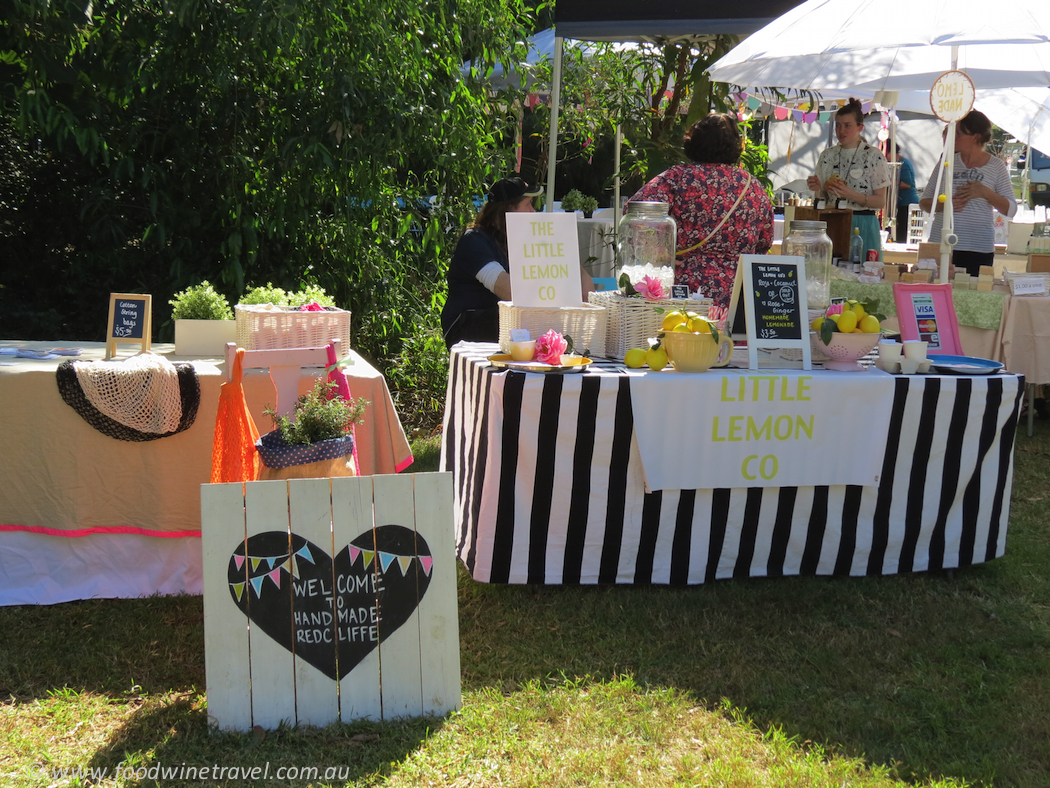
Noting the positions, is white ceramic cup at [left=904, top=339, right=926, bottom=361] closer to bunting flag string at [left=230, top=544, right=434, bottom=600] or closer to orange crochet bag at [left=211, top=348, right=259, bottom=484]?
bunting flag string at [left=230, top=544, right=434, bottom=600]

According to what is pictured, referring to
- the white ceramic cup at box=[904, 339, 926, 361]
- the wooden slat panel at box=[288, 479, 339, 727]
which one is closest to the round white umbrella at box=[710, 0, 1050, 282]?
the white ceramic cup at box=[904, 339, 926, 361]

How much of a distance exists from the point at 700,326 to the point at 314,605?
1.47 m

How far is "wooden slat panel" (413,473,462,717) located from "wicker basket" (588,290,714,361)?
1.13 metres

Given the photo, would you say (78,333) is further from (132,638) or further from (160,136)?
(132,638)

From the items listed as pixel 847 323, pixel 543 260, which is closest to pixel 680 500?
pixel 847 323

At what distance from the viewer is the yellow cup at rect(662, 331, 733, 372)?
305cm

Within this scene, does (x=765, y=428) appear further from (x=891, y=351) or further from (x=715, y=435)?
(x=891, y=351)

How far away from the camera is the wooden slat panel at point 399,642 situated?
2.34 m

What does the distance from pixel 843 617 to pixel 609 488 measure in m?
0.84

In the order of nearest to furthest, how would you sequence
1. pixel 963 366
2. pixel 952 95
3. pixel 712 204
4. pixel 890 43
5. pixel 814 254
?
pixel 963 366 → pixel 814 254 → pixel 712 204 → pixel 890 43 → pixel 952 95

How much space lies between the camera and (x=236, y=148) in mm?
4750

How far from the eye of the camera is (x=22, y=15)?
3.88 meters

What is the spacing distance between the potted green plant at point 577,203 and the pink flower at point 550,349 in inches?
163

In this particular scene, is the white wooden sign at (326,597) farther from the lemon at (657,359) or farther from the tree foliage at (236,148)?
the tree foliage at (236,148)
